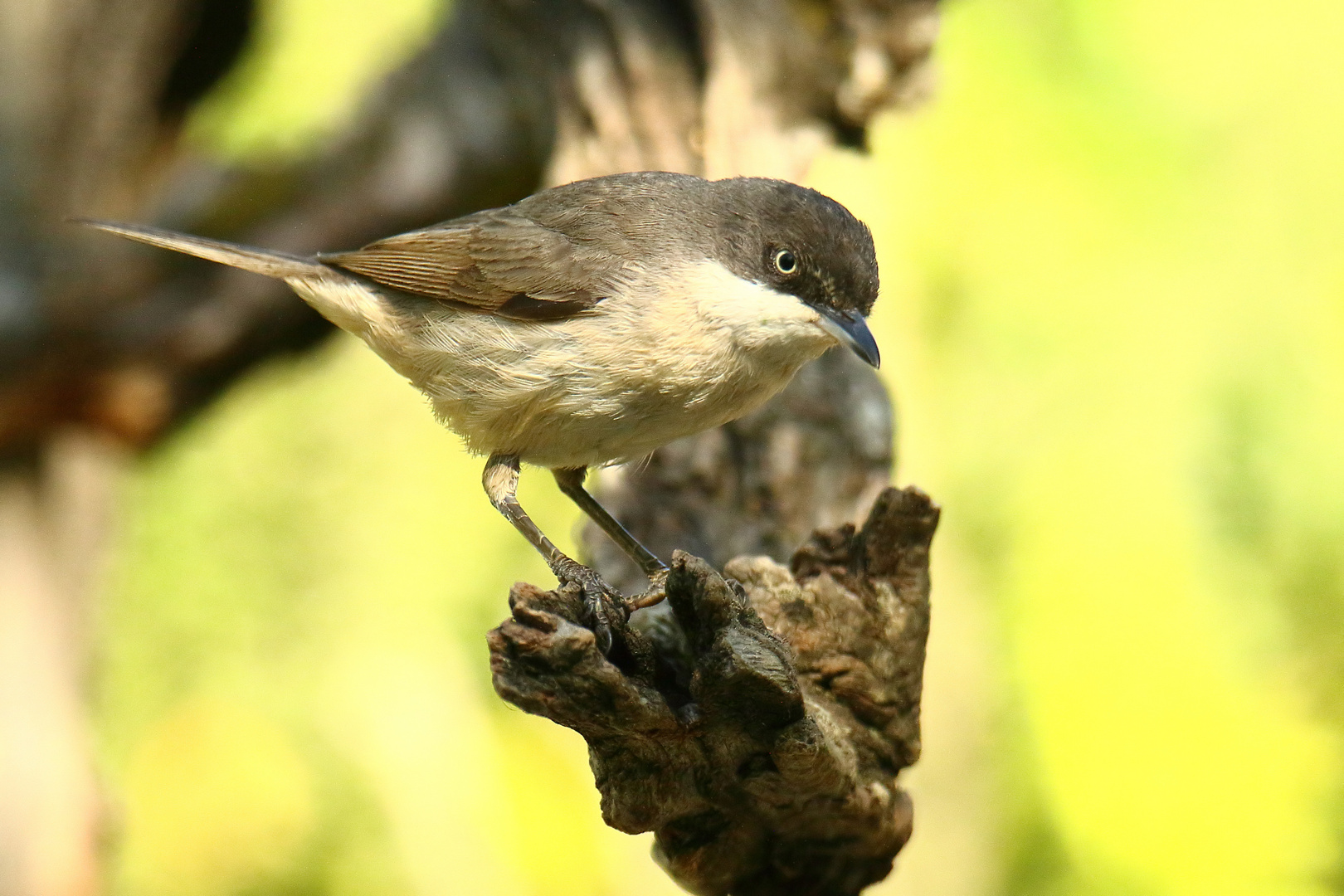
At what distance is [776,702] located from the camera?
2.57 m

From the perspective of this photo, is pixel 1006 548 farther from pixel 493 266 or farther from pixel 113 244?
pixel 113 244

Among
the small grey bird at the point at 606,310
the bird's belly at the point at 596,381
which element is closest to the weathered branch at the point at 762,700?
the small grey bird at the point at 606,310

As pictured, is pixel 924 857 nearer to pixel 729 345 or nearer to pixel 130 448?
pixel 729 345

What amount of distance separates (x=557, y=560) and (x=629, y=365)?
23.1 inches

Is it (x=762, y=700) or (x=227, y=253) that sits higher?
(x=227, y=253)

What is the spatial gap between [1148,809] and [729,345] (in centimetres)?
277

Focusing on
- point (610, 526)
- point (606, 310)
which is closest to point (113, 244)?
point (610, 526)

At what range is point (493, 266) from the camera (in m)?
3.66

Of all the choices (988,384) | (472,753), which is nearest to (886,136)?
(988,384)

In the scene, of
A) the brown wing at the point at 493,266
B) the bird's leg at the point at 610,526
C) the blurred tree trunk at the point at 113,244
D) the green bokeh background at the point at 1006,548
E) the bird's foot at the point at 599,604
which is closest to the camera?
the bird's foot at the point at 599,604

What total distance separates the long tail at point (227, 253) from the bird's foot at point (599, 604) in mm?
1594

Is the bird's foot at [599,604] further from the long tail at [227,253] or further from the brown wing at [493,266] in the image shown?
the long tail at [227,253]

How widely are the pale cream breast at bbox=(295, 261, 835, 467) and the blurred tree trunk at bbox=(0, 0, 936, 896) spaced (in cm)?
259

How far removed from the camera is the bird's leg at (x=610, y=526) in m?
3.76
